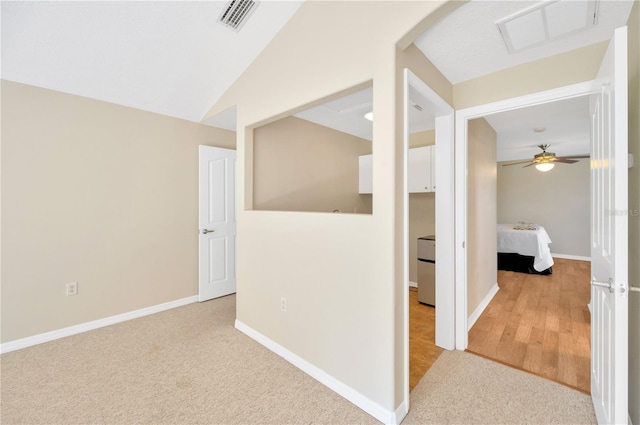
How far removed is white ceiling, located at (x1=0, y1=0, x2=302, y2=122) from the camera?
204 cm

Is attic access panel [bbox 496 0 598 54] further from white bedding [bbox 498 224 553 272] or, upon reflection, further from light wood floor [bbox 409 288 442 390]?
white bedding [bbox 498 224 553 272]

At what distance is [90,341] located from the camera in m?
2.58

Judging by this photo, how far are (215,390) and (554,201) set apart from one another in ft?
24.9

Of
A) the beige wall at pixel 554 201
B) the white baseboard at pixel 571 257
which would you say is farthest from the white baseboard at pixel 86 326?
the white baseboard at pixel 571 257

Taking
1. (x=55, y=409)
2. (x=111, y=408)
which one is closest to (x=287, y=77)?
(x=111, y=408)

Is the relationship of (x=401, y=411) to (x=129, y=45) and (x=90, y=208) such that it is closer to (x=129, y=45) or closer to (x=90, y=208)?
(x=90, y=208)

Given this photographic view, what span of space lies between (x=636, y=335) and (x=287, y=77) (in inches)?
106

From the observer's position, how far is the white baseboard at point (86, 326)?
244cm

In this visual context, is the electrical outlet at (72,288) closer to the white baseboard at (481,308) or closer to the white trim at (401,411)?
the white trim at (401,411)

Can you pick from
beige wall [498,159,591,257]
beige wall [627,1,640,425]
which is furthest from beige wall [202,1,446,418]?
beige wall [498,159,591,257]

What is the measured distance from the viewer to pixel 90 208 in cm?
281

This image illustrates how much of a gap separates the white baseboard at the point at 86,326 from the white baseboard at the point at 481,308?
10.5 ft

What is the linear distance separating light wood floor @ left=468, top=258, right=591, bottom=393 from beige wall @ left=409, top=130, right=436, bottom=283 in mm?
1101

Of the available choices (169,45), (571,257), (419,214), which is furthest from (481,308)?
(571,257)
